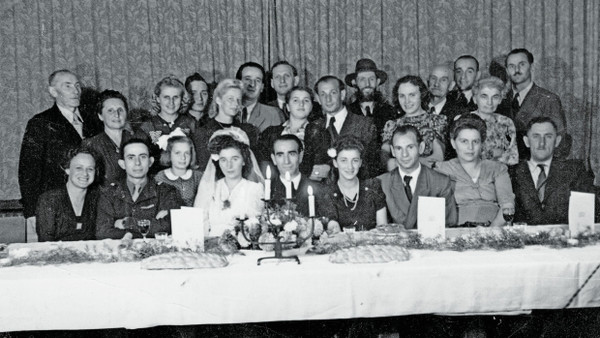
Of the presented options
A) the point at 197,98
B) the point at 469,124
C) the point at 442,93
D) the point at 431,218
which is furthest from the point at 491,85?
the point at 197,98

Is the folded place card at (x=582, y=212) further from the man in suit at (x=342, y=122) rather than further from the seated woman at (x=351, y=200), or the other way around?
the man in suit at (x=342, y=122)

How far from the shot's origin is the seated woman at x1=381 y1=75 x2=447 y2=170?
239 inches

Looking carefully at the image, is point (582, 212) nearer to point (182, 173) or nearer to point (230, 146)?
point (230, 146)

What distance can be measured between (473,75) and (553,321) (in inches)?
113

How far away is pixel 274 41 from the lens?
23.0ft

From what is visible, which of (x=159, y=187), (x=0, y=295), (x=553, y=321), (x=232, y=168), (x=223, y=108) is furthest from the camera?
(x=223, y=108)

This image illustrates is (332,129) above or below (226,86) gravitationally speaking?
below

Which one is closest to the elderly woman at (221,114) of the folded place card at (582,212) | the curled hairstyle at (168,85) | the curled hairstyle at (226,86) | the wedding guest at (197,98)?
the curled hairstyle at (226,86)

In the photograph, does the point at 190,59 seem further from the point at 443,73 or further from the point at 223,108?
the point at 443,73

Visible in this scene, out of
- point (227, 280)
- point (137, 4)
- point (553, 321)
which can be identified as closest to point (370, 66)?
point (137, 4)

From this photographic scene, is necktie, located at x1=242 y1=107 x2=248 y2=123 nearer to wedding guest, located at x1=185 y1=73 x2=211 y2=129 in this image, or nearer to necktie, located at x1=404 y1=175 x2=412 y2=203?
wedding guest, located at x1=185 y1=73 x2=211 y2=129

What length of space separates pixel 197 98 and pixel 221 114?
407 mm

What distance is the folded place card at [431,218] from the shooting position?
154 inches

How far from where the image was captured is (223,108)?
6.16m
